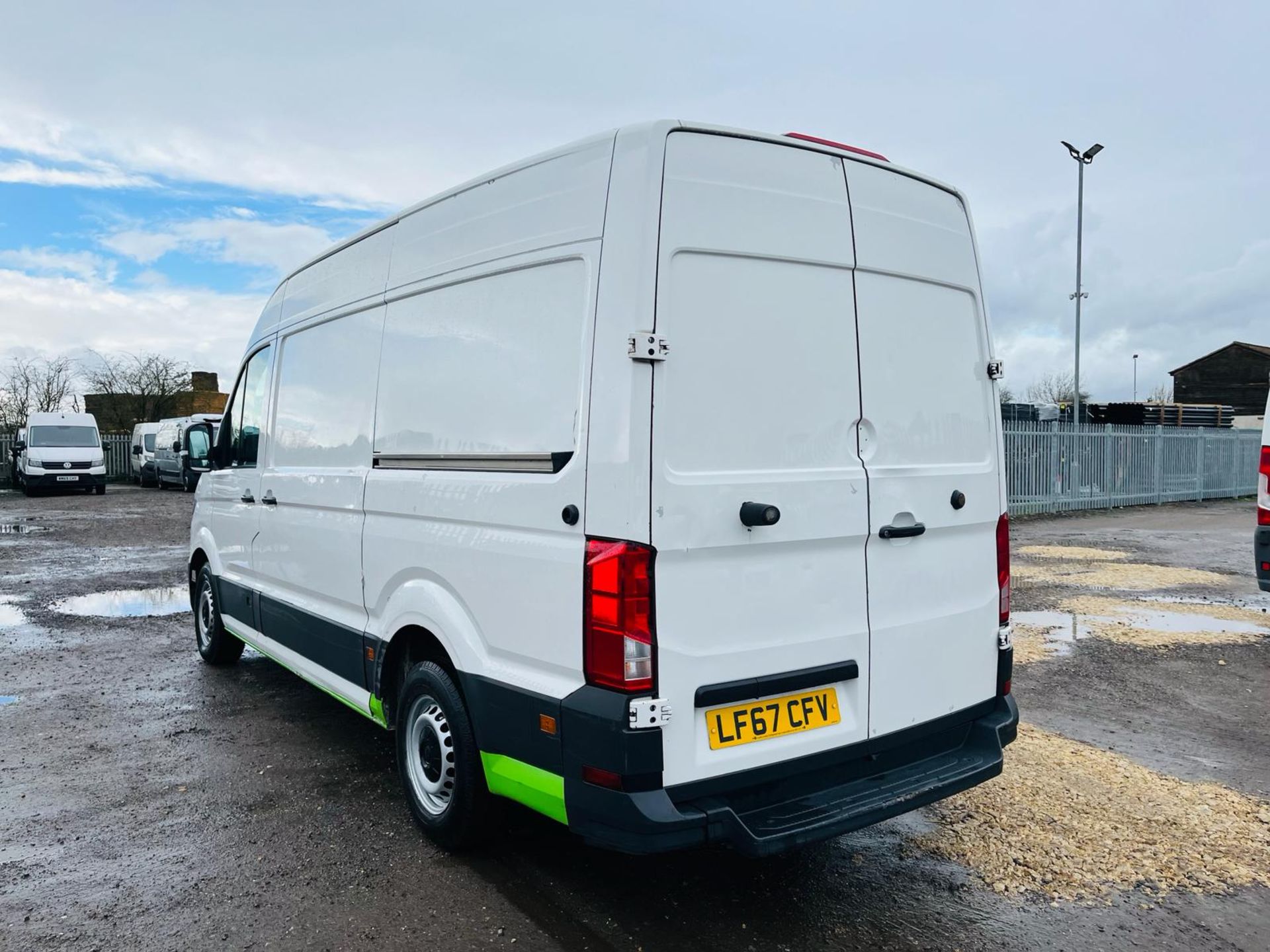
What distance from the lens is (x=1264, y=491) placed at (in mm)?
6863

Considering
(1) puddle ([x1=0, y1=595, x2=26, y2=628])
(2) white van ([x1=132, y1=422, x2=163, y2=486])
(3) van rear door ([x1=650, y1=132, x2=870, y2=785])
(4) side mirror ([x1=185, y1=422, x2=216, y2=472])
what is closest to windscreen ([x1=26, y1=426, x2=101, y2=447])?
(2) white van ([x1=132, y1=422, x2=163, y2=486])

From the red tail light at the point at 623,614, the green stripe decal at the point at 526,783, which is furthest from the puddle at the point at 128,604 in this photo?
the red tail light at the point at 623,614

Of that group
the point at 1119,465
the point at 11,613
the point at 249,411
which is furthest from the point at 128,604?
the point at 1119,465

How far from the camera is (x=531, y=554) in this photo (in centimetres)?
306

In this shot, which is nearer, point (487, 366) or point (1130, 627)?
point (487, 366)

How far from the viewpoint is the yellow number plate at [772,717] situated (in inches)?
115

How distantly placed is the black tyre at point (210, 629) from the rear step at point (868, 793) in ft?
14.9

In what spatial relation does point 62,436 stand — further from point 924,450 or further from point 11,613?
point 924,450

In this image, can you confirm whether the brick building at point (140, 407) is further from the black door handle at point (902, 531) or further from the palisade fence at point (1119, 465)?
the black door handle at point (902, 531)

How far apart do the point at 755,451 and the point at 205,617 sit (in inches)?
205

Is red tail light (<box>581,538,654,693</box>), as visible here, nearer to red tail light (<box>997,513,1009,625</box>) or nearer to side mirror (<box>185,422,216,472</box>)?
red tail light (<box>997,513,1009,625</box>)

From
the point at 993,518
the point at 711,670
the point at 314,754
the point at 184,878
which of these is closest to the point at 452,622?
the point at 711,670

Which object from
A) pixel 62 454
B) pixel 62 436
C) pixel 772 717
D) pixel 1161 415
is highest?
pixel 1161 415

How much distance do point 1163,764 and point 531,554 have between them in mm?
3588
